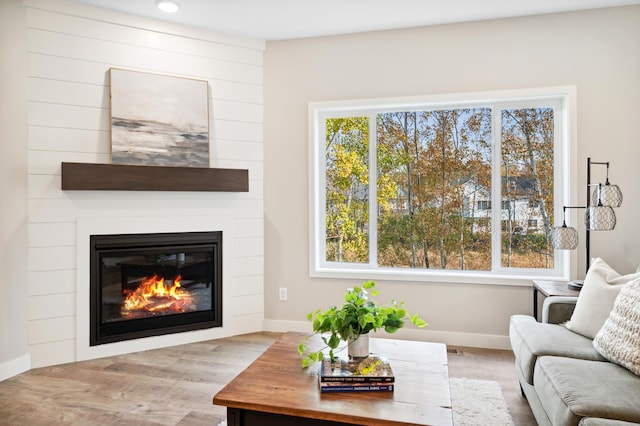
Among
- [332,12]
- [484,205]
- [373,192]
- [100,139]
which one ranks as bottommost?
[484,205]

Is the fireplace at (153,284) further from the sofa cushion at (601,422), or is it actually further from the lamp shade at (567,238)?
the sofa cushion at (601,422)

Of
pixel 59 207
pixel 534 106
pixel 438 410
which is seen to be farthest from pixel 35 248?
pixel 534 106

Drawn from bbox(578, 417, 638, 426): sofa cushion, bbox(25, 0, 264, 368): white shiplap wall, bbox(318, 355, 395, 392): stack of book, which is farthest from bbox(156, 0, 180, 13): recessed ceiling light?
bbox(578, 417, 638, 426): sofa cushion

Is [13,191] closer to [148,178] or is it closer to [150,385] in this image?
[148,178]

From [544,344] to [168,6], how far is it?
3.30 metres

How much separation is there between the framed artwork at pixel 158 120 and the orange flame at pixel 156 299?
3.27 ft

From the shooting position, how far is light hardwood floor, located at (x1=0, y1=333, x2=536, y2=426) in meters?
2.38

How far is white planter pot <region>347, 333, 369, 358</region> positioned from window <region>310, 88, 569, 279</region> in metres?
1.86

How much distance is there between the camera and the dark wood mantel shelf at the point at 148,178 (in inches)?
123

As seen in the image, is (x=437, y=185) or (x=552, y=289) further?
(x=437, y=185)

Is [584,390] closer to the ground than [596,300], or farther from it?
closer to the ground

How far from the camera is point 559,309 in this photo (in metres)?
2.53

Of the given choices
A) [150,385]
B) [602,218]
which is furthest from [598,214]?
[150,385]

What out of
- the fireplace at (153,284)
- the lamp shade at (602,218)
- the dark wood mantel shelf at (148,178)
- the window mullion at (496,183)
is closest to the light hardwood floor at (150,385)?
the fireplace at (153,284)
